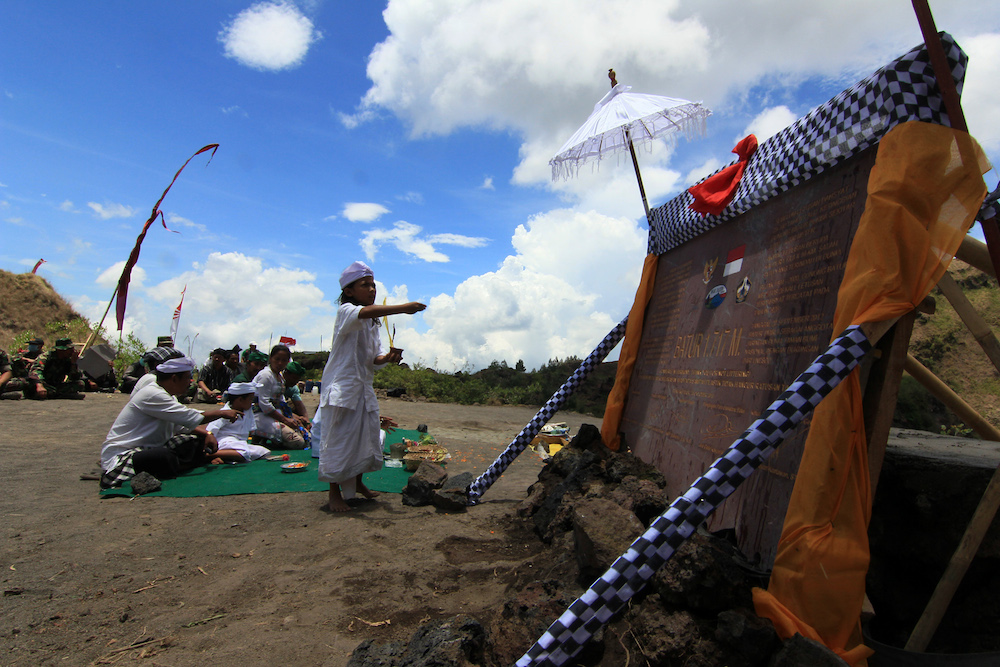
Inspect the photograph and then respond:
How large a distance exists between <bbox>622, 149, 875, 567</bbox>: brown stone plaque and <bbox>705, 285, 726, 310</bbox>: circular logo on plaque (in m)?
0.01

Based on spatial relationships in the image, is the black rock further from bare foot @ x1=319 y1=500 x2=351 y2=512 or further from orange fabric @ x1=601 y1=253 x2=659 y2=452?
orange fabric @ x1=601 y1=253 x2=659 y2=452

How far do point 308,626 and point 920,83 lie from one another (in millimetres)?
3787

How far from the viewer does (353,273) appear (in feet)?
15.2

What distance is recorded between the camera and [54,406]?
9680mm

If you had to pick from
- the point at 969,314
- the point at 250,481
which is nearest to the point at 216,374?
the point at 250,481

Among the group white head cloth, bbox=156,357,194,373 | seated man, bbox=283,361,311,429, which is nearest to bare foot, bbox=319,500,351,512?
white head cloth, bbox=156,357,194,373

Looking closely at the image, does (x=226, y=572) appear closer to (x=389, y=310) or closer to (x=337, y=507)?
(x=337, y=507)

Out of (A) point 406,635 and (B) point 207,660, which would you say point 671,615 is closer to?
(A) point 406,635

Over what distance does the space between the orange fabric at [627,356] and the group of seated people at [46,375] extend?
11.4 metres

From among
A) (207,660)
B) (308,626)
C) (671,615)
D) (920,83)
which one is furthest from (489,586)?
(920,83)

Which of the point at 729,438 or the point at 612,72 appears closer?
the point at 729,438

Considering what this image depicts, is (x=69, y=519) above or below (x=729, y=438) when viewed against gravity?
below

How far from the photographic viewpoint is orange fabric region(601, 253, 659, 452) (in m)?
4.88

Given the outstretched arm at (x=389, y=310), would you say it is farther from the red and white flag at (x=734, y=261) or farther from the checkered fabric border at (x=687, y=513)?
the checkered fabric border at (x=687, y=513)
